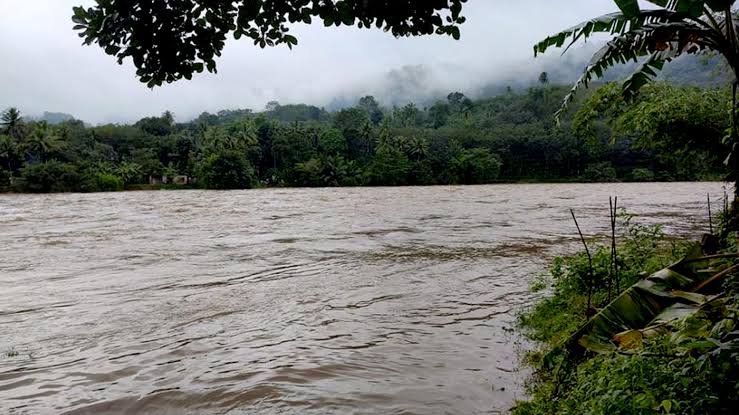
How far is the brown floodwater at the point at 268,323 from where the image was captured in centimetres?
509

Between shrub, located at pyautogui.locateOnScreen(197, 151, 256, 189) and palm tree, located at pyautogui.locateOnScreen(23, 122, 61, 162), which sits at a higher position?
palm tree, located at pyautogui.locateOnScreen(23, 122, 61, 162)

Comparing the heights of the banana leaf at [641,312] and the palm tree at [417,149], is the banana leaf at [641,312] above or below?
below

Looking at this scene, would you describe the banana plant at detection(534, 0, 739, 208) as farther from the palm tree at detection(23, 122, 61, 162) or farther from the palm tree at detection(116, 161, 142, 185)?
the palm tree at detection(23, 122, 61, 162)

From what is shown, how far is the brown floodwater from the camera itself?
5094 millimetres

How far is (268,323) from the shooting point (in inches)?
301

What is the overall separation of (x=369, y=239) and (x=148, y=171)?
58.7 metres

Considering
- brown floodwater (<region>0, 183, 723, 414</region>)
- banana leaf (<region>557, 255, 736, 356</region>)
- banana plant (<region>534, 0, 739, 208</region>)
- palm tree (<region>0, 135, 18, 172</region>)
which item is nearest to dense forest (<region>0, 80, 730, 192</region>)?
palm tree (<region>0, 135, 18, 172</region>)

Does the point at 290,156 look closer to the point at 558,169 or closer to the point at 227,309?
the point at 558,169

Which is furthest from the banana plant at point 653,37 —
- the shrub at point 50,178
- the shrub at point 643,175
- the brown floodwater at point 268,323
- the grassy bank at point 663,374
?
the shrub at point 643,175

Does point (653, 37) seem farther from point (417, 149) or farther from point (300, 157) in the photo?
point (300, 157)

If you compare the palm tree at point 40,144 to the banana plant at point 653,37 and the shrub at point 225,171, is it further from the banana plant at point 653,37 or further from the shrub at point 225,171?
the banana plant at point 653,37

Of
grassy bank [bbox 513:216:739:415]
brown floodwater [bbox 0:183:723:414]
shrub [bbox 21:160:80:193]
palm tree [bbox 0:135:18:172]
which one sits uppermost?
palm tree [bbox 0:135:18:172]

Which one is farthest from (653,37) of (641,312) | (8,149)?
(8,149)

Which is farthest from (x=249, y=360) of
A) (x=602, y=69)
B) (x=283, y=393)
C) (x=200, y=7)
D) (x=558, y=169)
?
(x=558, y=169)
